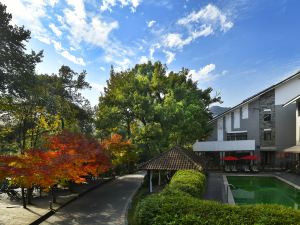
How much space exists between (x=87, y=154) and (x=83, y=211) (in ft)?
13.7

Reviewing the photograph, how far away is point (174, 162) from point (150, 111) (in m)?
10.5

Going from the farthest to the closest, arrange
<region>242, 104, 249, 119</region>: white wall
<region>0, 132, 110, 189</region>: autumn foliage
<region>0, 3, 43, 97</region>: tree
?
1. <region>242, 104, 249, 119</region>: white wall
2. <region>0, 3, 43, 97</region>: tree
3. <region>0, 132, 110, 189</region>: autumn foliage

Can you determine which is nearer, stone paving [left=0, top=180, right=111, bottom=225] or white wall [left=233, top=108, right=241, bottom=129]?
stone paving [left=0, top=180, right=111, bottom=225]

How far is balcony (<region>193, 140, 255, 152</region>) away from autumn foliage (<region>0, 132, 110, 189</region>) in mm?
25856

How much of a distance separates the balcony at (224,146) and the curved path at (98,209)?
20.6 m

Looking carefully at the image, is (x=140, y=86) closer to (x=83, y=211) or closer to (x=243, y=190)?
(x=243, y=190)

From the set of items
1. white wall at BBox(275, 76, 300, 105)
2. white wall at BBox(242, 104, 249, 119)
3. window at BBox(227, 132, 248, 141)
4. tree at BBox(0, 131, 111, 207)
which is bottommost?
tree at BBox(0, 131, 111, 207)

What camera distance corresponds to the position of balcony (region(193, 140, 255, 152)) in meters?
43.3

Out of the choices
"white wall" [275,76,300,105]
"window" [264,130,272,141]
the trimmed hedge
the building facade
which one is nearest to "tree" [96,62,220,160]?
the building facade

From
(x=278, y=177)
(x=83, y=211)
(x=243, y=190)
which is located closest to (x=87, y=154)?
(x=83, y=211)

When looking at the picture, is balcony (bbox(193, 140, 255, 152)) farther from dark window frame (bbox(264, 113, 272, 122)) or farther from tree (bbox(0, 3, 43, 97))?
tree (bbox(0, 3, 43, 97))

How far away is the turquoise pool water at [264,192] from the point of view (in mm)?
23859

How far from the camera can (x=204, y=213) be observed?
33.9ft

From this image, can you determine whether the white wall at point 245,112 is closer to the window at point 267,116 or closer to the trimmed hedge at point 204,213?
the window at point 267,116
